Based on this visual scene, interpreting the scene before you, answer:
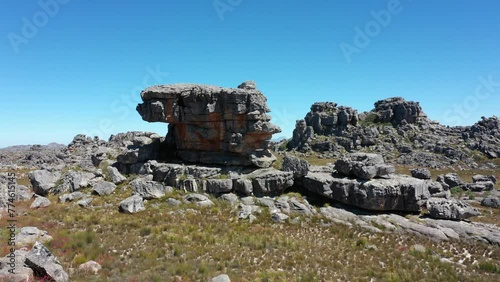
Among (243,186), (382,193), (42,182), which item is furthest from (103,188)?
(382,193)

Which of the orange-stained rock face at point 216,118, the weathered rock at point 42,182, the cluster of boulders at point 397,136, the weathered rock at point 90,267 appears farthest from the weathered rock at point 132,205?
the cluster of boulders at point 397,136

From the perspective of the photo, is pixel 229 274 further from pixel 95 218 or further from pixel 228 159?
pixel 228 159

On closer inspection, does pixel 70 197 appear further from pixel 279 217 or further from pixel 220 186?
pixel 279 217

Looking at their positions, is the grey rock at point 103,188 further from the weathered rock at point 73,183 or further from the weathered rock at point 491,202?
the weathered rock at point 491,202

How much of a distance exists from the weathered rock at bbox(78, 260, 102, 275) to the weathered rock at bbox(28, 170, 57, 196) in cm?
2066

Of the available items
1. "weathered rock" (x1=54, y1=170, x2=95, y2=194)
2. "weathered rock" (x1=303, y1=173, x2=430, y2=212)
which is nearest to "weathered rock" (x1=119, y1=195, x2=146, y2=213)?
"weathered rock" (x1=54, y1=170, x2=95, y2=194)

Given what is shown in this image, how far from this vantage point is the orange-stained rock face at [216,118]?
33125 mm

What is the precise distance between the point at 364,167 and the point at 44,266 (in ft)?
87.2

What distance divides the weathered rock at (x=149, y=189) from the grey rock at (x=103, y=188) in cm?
253

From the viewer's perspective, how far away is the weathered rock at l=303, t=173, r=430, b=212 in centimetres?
2814

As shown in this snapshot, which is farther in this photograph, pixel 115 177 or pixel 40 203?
pixel 115 177

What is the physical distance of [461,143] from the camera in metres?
126

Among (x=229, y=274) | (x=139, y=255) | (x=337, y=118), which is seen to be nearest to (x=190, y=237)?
(x=139, y=255)

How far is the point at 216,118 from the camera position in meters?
34.4
